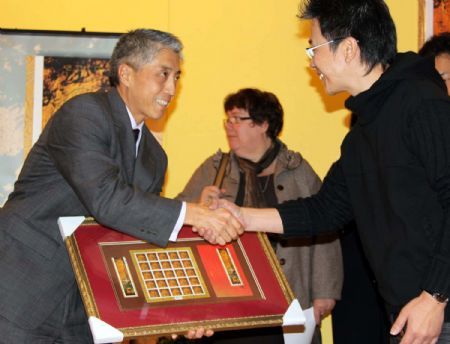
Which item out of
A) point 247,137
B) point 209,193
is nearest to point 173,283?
point 209,193

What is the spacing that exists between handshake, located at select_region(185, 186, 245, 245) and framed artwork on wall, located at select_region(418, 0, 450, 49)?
2617 millimetres

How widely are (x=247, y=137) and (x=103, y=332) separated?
231 centimetres

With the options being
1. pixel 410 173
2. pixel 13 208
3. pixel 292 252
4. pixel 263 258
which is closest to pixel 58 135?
pixel 13 208

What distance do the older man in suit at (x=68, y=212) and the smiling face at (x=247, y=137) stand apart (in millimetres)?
1522

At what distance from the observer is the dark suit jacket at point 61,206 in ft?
10.1

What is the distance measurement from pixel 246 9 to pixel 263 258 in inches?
92.9

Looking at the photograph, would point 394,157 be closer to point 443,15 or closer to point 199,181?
point 199,181

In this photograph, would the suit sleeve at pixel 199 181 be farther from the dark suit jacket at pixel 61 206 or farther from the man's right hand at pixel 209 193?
the dark suit jacket at pixel 61 206

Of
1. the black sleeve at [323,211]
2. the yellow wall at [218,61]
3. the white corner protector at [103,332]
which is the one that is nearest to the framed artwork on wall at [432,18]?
the yellow wall at [218,61]

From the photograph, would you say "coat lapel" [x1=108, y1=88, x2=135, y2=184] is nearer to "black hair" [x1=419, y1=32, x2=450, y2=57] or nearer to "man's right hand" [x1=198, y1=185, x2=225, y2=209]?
"man's right hand" [x1=198, y1=185, x2=225, y2=209]

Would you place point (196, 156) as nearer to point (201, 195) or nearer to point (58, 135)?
point (201, 195)

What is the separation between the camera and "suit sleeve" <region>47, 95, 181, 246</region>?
3053mm

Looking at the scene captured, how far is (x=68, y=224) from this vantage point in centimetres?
311

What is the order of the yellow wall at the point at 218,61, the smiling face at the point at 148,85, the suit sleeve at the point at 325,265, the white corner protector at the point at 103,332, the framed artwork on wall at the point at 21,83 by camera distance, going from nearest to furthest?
the white corner protector at the point at 103,332 → the smiling face at the point at 148,85 → the suit sleeve at the point at 325,265 → the framed artwork on wall at the point at 21,83 → the yellow wall at the point at 218,61
